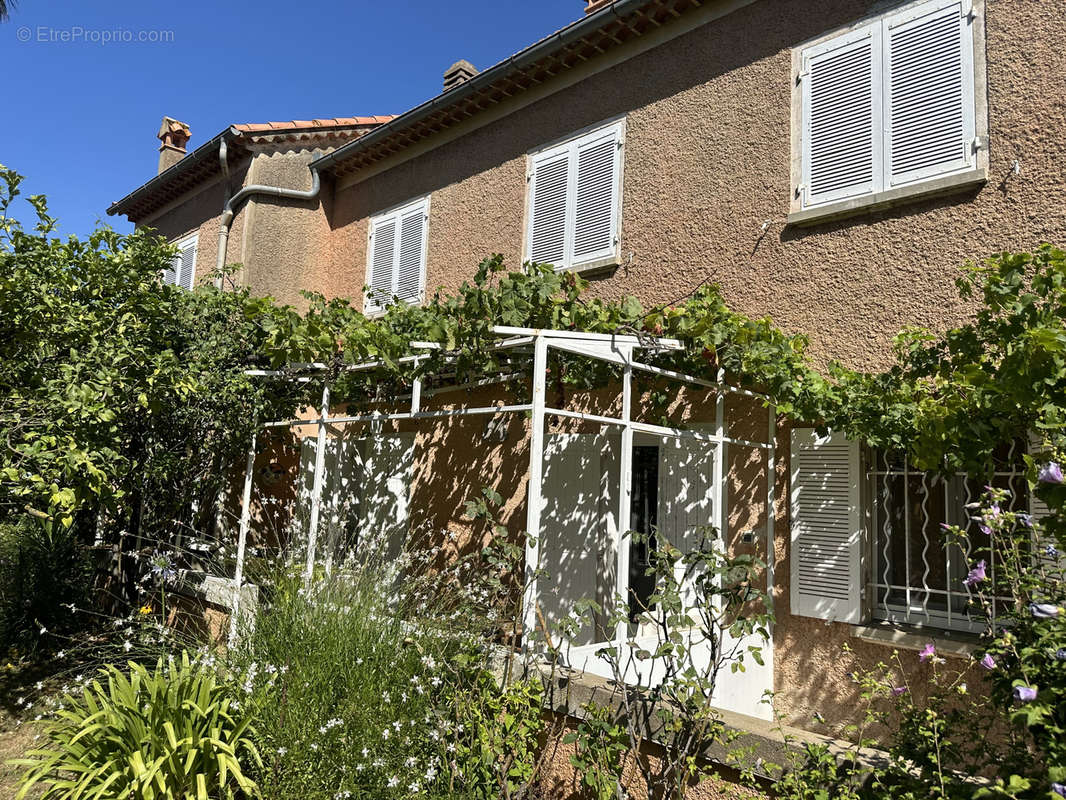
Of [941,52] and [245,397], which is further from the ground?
[941,52]

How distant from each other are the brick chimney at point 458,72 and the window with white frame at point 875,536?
809 cm

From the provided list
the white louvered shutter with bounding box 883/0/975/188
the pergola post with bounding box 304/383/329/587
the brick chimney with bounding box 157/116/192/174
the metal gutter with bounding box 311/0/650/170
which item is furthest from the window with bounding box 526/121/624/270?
the brick chimney with bounding box 157/116/192/174

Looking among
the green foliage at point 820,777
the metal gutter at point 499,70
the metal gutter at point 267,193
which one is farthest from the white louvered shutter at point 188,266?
the green foliage at point 820,777

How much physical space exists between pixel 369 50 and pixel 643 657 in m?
9.68

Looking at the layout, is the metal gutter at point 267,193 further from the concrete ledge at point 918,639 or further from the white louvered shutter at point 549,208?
the concrete ledge at point 918,639

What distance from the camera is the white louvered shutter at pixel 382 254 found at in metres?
10.5

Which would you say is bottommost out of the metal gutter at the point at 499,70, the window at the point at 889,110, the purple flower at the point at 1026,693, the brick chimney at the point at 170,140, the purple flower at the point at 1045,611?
the purple flower at the point at 1026,693

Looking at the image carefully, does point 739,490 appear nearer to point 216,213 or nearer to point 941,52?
point 941,52

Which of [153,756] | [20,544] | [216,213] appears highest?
[216,213]

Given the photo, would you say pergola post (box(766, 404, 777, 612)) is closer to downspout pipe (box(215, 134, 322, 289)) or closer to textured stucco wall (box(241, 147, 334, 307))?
textured stucco wall (box(241, 147, 334, 307))

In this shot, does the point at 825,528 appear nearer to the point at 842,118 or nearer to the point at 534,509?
the point at 534,509

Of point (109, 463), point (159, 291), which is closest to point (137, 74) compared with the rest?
→ point (159, 291)

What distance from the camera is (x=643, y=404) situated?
7293mm

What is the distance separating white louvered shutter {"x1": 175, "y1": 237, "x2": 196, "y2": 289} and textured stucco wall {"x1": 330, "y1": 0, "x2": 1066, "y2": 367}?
20.0 feet
